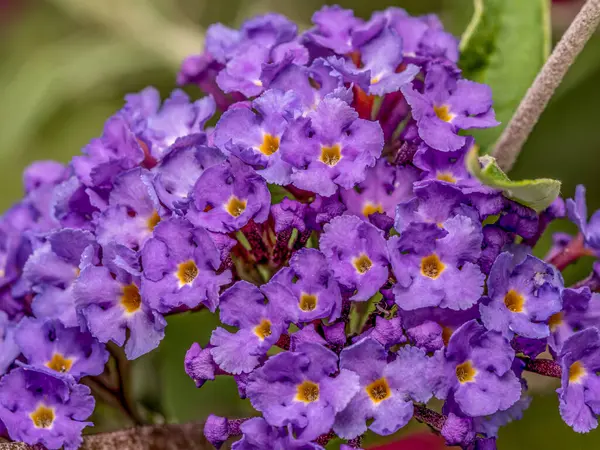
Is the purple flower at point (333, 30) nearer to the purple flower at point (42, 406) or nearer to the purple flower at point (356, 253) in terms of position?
the purple flower at point (356, 253)

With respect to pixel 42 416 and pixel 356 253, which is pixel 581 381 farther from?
pixel 42 416

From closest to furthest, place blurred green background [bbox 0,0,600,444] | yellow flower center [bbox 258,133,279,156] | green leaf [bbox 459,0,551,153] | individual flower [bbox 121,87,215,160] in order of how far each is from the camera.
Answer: yellow flower center [bbox 258,133,279,156] < individual flower [bbox 121,87,215,160] < green leaf [bbox 459,0,551,153] < blurred green background [bbox 0,0,600,444]

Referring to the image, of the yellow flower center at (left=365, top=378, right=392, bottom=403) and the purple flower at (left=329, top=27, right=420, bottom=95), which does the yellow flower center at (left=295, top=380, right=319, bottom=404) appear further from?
the purple flower at (left=329, top=27, right=420, bottom=95)

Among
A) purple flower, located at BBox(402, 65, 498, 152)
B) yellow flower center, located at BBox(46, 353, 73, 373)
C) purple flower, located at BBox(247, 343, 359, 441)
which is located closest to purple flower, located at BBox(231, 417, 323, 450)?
purple flower, located at BBox(247, 343, 359, 441)

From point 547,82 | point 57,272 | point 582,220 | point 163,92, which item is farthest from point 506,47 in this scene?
point 163,92

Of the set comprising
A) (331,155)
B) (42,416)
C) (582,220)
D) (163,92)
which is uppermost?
(331,155)

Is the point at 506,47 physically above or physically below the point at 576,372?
above

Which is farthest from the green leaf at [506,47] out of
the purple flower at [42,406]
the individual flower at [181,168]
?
the purple flower at [42,406]
